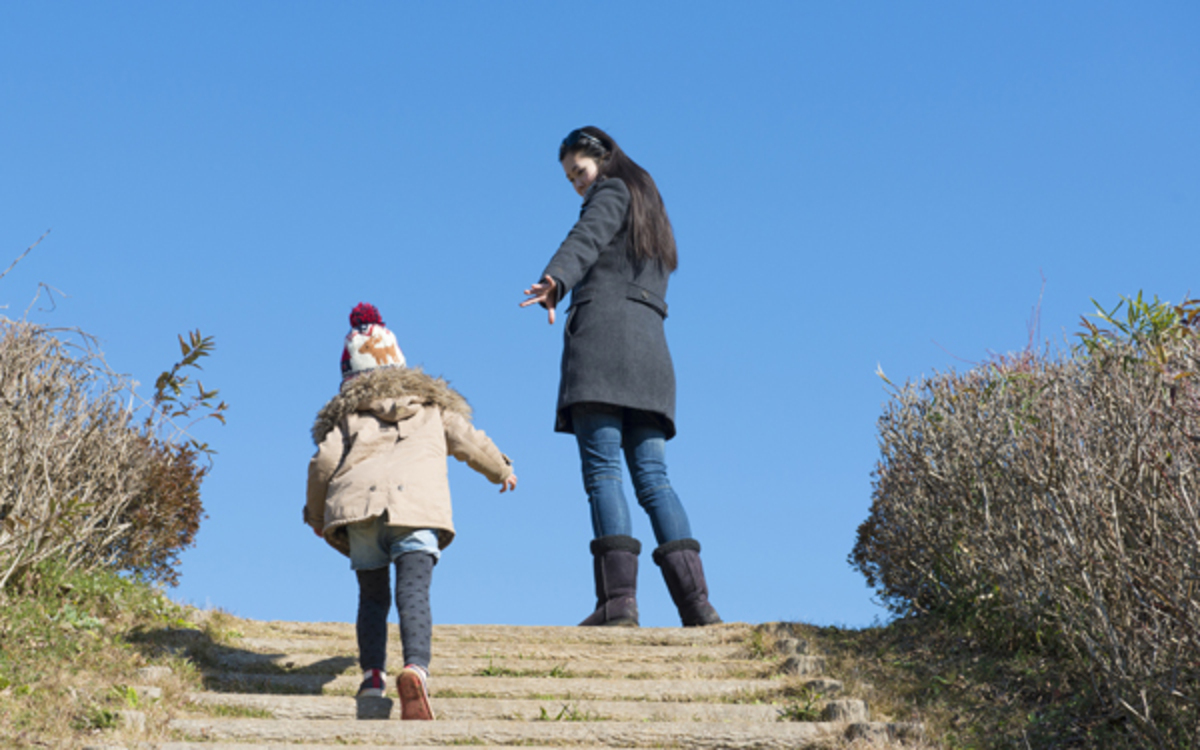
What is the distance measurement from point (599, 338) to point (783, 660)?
2200mm

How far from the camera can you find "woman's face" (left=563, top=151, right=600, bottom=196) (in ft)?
24.1

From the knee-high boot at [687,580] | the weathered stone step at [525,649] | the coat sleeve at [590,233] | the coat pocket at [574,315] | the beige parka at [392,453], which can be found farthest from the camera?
the coat pocket at [574,315]

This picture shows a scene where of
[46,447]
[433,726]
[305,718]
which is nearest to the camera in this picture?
[433,726]

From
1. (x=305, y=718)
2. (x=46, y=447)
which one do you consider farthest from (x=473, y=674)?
(x=46, y=447)

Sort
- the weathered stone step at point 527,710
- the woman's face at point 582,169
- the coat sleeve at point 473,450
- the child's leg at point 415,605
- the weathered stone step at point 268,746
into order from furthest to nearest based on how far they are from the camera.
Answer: the woman's face at point 582,169, the coat sleeve at point 473,450, the weathered stone step at point 527,710, the child's leg at point 415,605, the weathered stone step at point 268,746

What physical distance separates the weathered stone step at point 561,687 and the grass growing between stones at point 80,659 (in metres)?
0.44

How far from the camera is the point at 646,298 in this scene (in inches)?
277

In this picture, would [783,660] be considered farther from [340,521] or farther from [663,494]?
[340,521]

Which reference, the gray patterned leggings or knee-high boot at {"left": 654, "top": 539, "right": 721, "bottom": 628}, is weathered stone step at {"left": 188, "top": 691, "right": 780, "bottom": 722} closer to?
the gray patterned leggings

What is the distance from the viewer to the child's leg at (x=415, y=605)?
16.6 feet

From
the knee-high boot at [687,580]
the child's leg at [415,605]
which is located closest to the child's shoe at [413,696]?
the child's leg at [415,605]

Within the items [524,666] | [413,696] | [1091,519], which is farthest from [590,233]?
[1091,519]

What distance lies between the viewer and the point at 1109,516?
15.3 feet

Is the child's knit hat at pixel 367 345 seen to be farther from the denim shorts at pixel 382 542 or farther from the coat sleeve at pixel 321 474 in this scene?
the denim shorts at pixel 382 542
